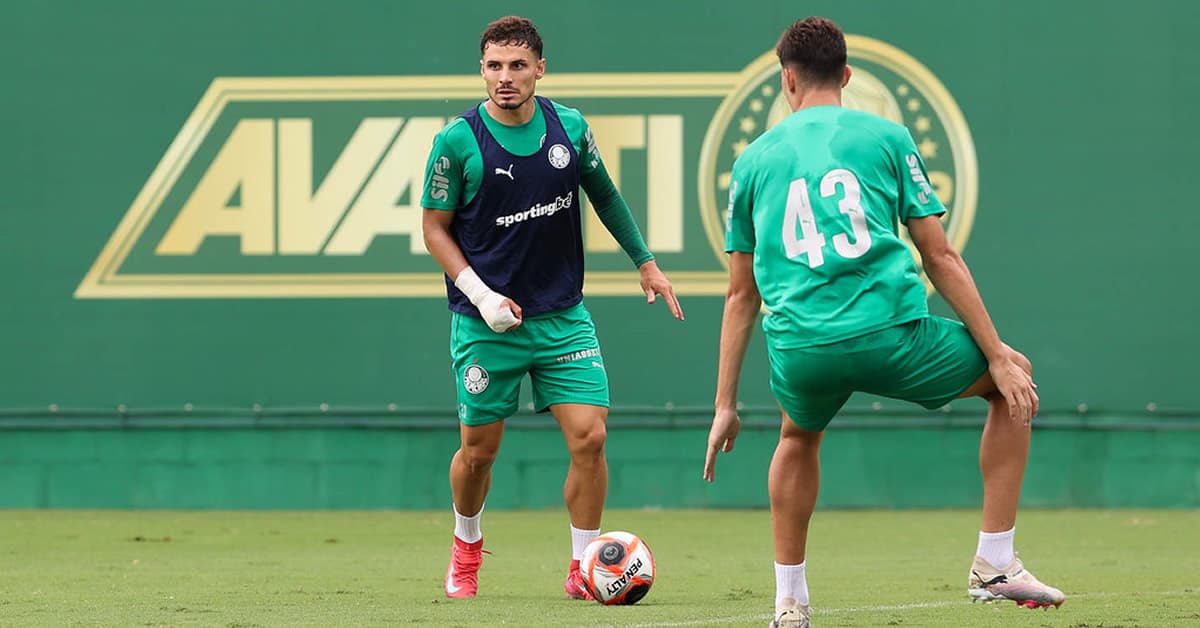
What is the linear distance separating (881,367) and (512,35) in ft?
8.82

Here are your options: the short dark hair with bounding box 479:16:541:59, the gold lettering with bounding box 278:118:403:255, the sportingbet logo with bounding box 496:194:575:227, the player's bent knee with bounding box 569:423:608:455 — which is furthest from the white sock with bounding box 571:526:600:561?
the gold lettering with bounding box 278:118:403:255

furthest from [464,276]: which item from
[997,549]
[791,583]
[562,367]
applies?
[997,549]

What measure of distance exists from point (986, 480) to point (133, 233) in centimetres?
894

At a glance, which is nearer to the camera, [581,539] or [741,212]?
[741,212]

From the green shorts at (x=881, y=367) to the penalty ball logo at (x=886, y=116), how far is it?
7.55 meters

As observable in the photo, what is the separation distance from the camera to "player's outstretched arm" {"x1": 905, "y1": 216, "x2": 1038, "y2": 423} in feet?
17.3

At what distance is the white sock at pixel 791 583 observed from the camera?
215 inches

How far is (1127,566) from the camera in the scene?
909cm

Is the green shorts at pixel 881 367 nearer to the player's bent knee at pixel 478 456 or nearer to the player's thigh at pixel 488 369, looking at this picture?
the player's thigh at pixel 488 369

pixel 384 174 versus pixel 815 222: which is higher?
pixel 384 174

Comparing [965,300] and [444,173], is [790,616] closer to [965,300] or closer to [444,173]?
[965,300]

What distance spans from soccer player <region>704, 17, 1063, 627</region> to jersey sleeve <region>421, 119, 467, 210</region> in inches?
84.9

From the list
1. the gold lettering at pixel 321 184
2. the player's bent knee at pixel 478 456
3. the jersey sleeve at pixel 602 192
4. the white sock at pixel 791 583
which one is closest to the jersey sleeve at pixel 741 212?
the white sock at pixel 791 583

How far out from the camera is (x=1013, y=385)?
5.31m
